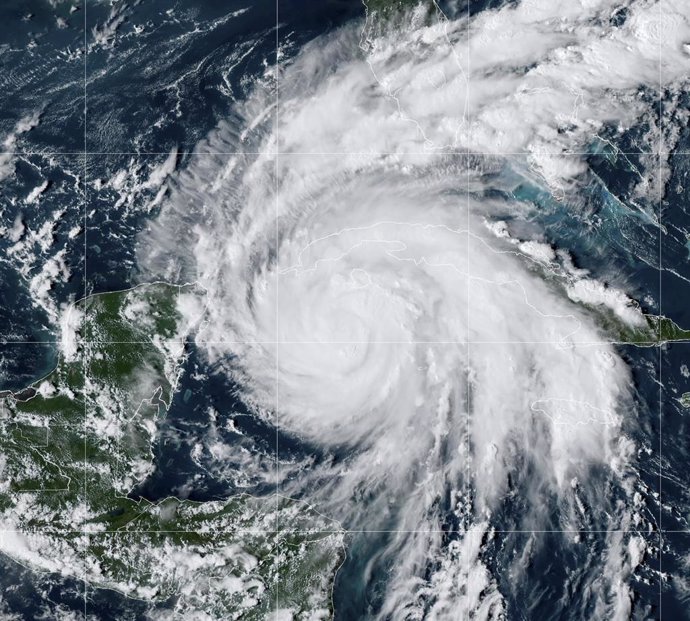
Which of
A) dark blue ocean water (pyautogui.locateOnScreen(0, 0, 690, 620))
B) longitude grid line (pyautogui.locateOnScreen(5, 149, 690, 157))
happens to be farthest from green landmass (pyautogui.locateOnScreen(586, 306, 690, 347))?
longitude grid line (pyautogui.locateOnScreen(5, 149, 690, 157))

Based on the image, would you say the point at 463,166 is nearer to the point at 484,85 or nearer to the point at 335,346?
the point at 484,85

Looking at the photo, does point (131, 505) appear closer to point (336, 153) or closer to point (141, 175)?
point (141, 175)

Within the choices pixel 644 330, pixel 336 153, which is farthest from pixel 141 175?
pixel 644 330

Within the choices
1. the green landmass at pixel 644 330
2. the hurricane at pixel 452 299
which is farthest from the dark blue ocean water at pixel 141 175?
the green landmass at pixel 644 330

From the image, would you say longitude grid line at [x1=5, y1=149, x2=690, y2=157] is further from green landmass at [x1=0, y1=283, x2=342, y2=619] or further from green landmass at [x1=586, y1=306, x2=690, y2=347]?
green landmass at [x1=586, y1=306, x2=690, y2=347]

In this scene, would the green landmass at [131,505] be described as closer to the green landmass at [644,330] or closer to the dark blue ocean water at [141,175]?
the dark blue ocean water at [141,175]

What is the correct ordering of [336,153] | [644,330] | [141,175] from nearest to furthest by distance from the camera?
[644,330], [336,153], [141,175]

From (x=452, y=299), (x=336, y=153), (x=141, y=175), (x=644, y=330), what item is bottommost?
(x=644, y=330)
